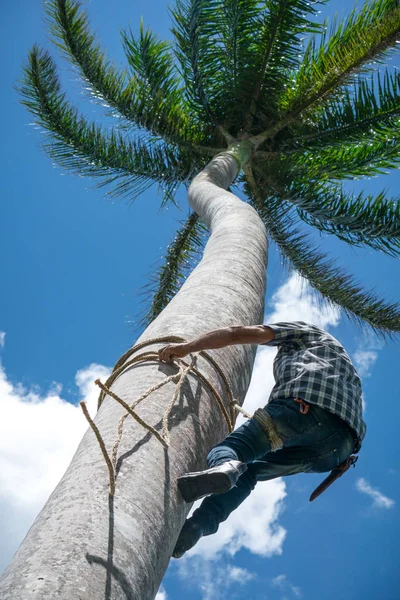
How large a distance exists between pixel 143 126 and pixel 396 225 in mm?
3955

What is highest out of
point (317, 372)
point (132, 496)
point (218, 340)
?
point (317, 372)

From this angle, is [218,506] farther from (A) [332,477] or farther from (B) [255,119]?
(B) [255,119]

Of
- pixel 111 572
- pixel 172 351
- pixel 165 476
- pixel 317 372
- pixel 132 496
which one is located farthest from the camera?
pixel 317 372

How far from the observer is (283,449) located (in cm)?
272

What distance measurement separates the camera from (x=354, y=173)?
31.4 feet

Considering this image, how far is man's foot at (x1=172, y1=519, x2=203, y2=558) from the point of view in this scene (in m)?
2.18

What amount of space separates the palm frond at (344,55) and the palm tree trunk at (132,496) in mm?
6279

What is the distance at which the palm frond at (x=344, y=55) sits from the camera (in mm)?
7922

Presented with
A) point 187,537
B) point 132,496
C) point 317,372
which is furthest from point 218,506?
point 132,496

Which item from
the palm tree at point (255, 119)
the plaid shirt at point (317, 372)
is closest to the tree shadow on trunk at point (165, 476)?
the plaid shirt at point (317, 372)

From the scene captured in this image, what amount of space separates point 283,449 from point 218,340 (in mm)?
643

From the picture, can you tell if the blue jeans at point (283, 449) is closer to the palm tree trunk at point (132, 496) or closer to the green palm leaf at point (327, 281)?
the palm tree trunk at point (132, 496)

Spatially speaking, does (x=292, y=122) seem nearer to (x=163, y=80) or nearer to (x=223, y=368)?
(x=163, y=80)

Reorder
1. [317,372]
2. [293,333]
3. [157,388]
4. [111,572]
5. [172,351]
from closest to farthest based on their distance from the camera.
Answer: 1. [111,572]
2. [157,388]
3. [172,351]
4. [317,372]
5. [293,333]
